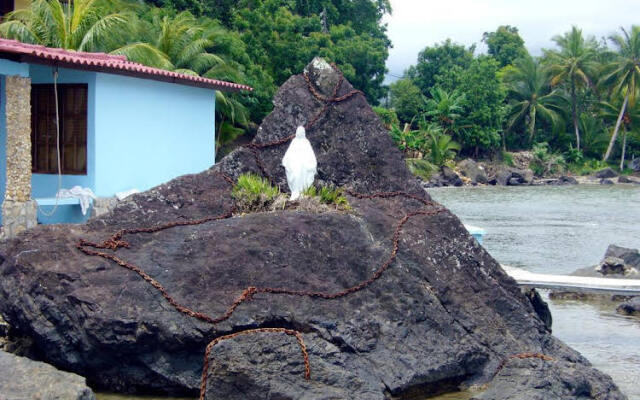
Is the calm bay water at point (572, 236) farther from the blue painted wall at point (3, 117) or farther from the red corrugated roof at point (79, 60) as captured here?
the blue painted wall at point (3, 117)

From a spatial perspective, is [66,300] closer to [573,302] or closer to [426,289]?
[426,289]

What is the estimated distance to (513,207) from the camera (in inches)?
1218

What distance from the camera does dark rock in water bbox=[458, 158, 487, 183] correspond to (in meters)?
42.6

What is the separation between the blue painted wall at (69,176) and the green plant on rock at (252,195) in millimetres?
4327

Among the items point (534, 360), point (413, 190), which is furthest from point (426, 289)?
point (413, 190)

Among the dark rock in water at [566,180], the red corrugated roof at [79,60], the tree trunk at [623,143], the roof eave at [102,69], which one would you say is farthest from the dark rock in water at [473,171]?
the red corrugated roof at [79,60]

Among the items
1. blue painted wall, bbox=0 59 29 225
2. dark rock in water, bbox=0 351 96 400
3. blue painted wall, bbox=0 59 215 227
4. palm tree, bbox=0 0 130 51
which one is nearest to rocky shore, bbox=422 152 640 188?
palm tree, bbox=0 0 130 51

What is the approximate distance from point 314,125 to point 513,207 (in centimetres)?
2334

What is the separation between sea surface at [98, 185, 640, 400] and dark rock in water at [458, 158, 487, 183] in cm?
186

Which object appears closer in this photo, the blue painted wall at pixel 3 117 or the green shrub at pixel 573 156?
the blue painted wall at pixel 3 117

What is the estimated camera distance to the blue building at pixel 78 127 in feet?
34.6

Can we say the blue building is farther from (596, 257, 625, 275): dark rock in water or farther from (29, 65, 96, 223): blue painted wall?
(596, 257, 625, 275): dark rock in water

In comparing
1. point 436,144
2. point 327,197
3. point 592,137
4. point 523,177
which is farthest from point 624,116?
point 327,197

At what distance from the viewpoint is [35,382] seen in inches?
219
